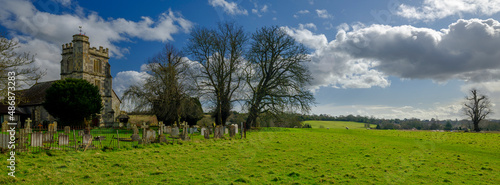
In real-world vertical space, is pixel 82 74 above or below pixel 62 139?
above

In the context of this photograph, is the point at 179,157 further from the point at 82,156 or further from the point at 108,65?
the point at 108,65

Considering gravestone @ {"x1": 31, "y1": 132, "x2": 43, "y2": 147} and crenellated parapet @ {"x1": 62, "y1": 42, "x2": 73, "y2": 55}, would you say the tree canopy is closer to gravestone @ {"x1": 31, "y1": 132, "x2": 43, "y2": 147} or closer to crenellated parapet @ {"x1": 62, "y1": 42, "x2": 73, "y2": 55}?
crenellated parapet @ {"x1": 62, "y1": 42, "x2": 73, "y2": 55}

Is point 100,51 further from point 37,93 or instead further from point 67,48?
point 37,93

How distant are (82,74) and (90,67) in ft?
7.43

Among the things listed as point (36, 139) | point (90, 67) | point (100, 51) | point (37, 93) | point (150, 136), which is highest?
point (100, 51)

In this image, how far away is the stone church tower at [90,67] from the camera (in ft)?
149


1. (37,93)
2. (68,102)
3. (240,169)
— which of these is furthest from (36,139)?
(37,93)

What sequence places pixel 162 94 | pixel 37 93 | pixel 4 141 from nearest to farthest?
pixel 4 141 < pixel 162 94 < pixel 37 93

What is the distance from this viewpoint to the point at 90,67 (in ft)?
153

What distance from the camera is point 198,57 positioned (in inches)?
1321

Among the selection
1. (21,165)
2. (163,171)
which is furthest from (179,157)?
(21,165)

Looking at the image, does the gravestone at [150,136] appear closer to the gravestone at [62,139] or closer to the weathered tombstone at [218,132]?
the gravestone at [62,139]

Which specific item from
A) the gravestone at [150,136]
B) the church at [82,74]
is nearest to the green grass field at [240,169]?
the gravestone at [150,136]

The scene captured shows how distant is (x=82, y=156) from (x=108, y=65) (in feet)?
143
